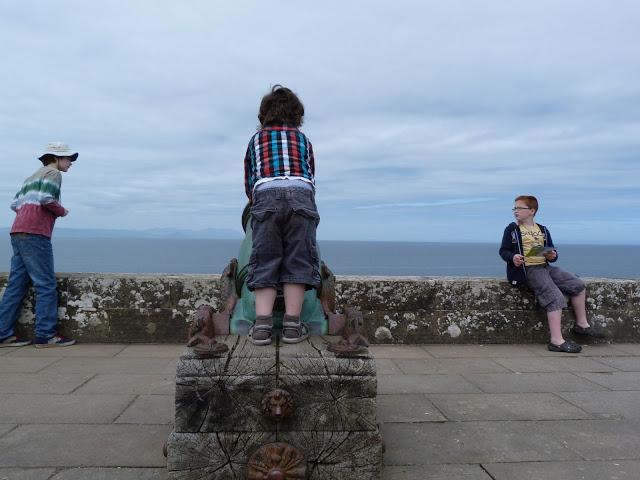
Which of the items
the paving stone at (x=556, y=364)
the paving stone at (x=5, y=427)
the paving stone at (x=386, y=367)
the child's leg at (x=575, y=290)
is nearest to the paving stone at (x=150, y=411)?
the paving stone at (x=5, y=427)

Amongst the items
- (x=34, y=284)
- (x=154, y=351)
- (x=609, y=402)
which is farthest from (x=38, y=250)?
(x=609, y=402)

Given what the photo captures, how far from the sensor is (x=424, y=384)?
4.76m

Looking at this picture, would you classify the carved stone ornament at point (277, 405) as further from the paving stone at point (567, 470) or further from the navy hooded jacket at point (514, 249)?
the navy hooded jacket at point (514, 249)

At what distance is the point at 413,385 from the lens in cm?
471

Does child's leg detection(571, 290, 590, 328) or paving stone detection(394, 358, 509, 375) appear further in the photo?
child's leg detection(571, 290, 590, 328)

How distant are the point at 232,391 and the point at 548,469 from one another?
1.69 metres

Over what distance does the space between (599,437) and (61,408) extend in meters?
3.50

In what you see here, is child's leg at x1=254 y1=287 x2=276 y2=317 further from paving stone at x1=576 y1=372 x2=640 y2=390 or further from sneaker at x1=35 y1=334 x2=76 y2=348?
sneaker at x1=35 y1=334 x2=76 y2=348

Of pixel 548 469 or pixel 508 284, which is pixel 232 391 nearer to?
pixel 548 469

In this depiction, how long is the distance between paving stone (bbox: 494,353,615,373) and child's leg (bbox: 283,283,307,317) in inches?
117

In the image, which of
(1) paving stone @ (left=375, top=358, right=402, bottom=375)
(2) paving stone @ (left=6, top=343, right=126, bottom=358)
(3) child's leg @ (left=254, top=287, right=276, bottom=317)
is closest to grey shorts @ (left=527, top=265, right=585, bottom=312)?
(1) paving stone @ (left=375, top=358, right=402, bottom=375)

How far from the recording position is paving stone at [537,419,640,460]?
3.19 metres

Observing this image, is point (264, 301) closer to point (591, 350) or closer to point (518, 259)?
point (518, 259)

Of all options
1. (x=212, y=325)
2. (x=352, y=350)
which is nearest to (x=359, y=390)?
(x=352, y=350)
